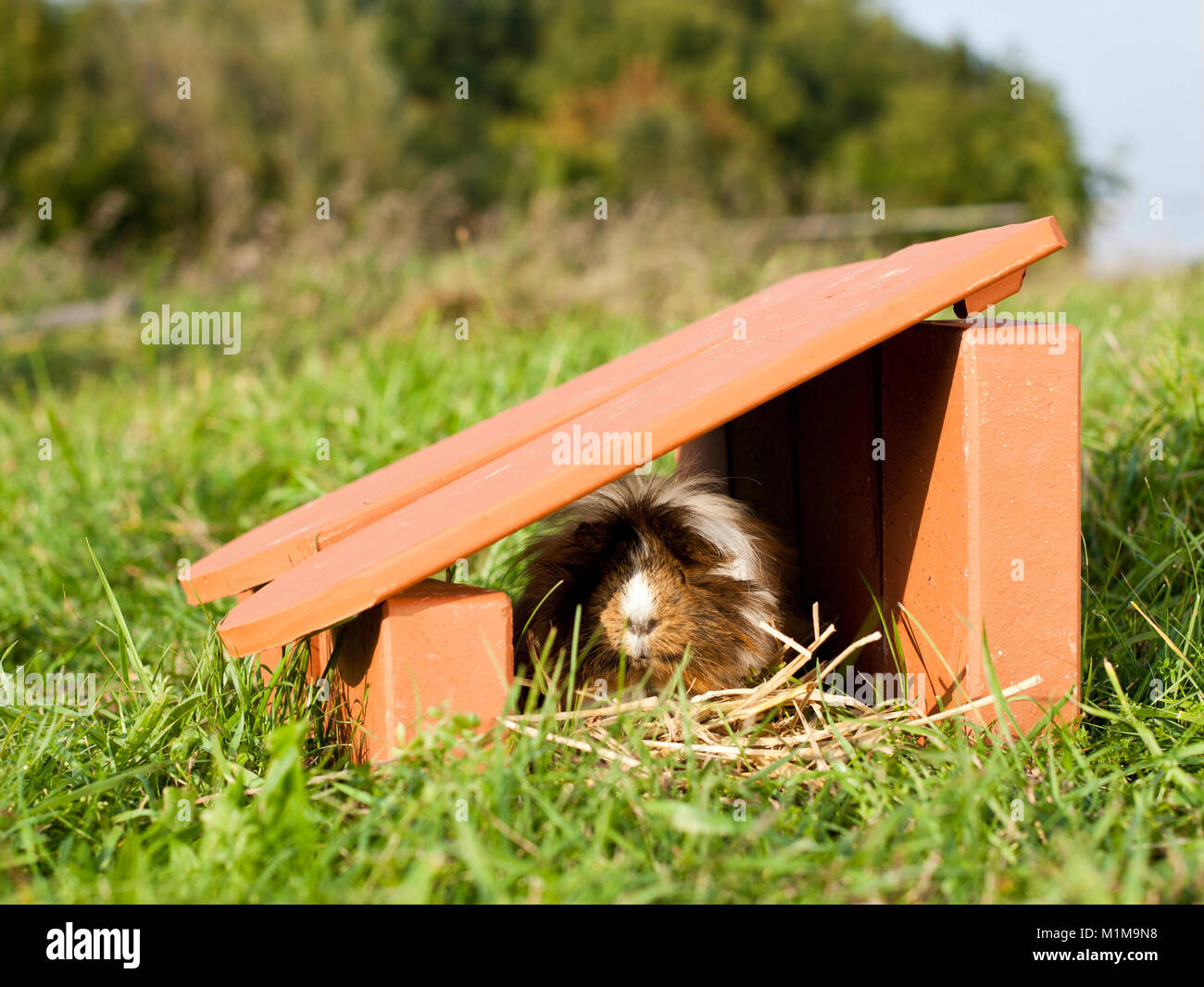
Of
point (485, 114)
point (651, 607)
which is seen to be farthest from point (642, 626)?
point (485, 114)

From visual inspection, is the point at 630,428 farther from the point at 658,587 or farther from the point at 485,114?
the point at 485,114

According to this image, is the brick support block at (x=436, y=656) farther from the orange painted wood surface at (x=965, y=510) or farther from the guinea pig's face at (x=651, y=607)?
the orange painted wood surface at (x=965, y=510)

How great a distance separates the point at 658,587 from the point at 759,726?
375 mm

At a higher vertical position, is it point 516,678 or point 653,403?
point 653,403

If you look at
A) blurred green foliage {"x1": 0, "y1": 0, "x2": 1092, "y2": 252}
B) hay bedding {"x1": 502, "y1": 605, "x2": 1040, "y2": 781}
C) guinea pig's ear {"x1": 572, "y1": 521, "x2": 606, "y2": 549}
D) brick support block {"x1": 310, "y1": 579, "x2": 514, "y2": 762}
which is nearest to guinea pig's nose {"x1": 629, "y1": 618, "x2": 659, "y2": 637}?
hay bedding {"x1": 502, "y1": 605, "x2": 1040, "y2": 781}

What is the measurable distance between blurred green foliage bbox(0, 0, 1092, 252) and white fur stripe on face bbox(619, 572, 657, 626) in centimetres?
505

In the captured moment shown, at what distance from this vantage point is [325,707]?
8.09 feet

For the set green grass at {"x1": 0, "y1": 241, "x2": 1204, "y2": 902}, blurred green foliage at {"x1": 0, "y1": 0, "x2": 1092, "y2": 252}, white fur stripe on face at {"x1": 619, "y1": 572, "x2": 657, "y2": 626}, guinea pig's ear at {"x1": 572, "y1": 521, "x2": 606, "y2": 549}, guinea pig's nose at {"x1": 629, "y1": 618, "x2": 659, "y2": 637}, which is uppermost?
blurred green foliage at {"x1": 0, "y1": 0, "x2": 1092, "y2": 252}

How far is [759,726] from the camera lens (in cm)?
220

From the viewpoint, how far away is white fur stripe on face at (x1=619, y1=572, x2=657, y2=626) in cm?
231

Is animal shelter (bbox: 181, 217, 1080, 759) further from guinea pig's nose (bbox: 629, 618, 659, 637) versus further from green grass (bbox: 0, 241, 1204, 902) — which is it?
guinea pig's nose (bbox: 629, 618, 659, 637)

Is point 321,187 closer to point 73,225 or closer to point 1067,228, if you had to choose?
point 73,225

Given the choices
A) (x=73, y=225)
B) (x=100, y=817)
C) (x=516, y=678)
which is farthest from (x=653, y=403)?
(x=73, y=225)

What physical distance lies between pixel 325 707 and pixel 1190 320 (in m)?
3.86
